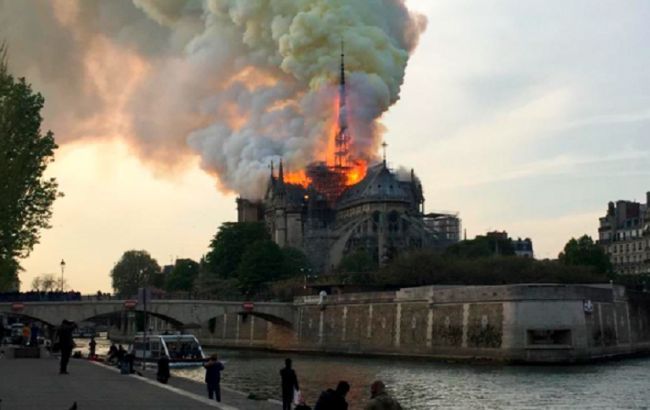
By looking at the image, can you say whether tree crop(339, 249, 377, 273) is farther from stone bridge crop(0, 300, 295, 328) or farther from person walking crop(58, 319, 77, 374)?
person walking crop(58, 319, 77, 374)

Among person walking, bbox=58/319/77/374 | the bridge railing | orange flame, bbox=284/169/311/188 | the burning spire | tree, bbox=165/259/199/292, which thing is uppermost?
the burning spire

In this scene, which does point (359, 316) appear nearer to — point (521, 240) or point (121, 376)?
point (121, 376)

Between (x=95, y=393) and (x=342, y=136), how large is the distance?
137 metres

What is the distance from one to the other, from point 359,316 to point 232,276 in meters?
56.7

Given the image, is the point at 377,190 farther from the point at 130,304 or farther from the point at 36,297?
the point at 36,297

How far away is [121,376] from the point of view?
3644cm

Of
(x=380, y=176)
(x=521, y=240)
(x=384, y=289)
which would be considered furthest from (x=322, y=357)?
(x=521, y=240)

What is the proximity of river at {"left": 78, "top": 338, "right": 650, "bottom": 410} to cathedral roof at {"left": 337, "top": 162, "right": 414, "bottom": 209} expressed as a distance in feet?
282

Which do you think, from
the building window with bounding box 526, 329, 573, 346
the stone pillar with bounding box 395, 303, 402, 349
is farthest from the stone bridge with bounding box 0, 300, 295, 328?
the building window with bounding box 526, 329, 573, 346

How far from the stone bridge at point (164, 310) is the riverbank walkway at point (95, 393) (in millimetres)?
37221

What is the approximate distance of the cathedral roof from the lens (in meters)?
155

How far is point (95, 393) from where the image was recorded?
27.0 metres

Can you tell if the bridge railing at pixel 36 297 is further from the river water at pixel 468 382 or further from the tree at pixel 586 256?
the tree at pixel 586 256

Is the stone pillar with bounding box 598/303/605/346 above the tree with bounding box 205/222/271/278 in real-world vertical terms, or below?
below
